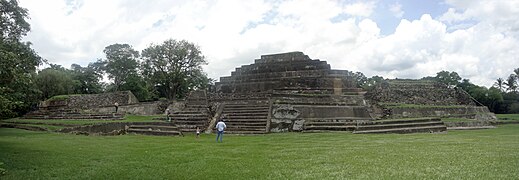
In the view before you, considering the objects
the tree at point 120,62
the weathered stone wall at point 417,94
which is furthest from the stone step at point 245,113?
the tree at point 120,62

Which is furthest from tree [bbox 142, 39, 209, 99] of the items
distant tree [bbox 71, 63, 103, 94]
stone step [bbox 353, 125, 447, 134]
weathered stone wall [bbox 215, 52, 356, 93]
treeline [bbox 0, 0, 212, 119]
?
stone step [bbox 353, 125, 447, 134]

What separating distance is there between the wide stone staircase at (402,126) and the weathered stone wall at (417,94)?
6341 millimetres

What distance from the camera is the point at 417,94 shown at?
85.3ft

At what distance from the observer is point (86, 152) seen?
10.6 metres

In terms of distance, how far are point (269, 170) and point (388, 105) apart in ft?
57.4

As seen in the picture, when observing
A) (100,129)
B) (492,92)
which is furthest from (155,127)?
(492,92)

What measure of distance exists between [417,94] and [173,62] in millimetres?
26719

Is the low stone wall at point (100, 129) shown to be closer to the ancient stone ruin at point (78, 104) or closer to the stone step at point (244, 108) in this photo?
the stone step at point (244, 108)

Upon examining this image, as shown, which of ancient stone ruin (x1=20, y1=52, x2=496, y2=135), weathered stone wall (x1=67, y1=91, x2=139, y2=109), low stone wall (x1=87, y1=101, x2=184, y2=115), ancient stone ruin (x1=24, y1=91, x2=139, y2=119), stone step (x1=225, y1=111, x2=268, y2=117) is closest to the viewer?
ancient stone ruin (x1=20, y1=52, x2=496, y2=135)

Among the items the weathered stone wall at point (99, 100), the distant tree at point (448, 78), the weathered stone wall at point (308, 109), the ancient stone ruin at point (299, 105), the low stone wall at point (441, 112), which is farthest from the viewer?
the distant tree at point (448, 78)

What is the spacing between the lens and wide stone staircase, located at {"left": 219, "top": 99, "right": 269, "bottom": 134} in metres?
18.9

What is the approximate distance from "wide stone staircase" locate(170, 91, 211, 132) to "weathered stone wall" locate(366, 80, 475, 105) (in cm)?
1147

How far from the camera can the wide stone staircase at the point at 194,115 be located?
2008 centimetres

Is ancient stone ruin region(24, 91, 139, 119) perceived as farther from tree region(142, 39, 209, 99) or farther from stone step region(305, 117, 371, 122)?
stone step region(305, 117, 371, 122)
